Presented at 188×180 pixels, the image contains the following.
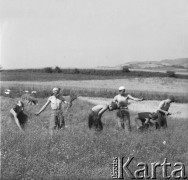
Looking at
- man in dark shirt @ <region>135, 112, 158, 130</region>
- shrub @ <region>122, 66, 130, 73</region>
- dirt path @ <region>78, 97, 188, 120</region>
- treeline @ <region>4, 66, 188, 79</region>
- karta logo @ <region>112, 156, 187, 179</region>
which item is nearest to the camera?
karta logo @ <region>112, 156, 187, 179</region>

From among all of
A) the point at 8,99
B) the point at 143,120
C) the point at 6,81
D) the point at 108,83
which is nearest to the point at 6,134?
the point at 143,120

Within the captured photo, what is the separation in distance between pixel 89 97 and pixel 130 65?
1091 cm

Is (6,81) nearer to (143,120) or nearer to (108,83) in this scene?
(108,83)

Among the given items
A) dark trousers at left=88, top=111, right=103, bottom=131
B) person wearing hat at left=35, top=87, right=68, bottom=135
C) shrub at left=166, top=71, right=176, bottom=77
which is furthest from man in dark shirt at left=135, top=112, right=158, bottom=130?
shrub at left=166, top=71, right=176, bottom=77

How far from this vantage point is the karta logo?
8.66m

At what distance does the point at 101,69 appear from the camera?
38812 millimetres

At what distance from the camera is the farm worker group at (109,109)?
1212cm

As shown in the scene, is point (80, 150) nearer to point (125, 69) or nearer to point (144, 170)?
point (144, 170)

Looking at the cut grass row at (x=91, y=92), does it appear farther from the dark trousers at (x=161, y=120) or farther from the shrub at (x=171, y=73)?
the dark trousers at (x=161, y=120)

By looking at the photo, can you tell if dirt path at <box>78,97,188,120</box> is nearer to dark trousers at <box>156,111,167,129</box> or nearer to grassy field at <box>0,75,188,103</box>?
grassy field at <box>0,75,188,103</box>

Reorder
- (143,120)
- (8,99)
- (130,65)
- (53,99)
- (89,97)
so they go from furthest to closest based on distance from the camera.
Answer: (130,65) < (89,97) < (8,99) < (143,120) < (53,99)

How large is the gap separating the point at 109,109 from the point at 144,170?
4.08 meters

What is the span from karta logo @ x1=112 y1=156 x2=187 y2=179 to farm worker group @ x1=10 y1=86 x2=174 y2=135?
2.56m

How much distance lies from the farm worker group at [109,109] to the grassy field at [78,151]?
33.6 inches
